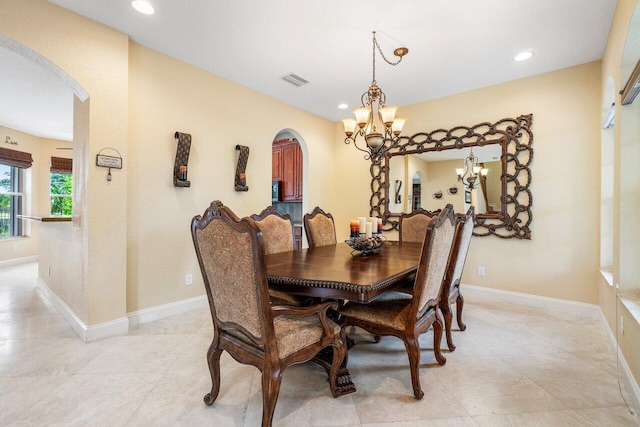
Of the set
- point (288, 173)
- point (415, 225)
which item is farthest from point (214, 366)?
point (288, 173)

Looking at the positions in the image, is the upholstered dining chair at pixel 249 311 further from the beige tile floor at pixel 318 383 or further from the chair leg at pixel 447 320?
the chair leg at pixel 447 320

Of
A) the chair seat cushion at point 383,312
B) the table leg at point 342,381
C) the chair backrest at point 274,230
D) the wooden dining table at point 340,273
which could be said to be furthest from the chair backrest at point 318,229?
the table leg at point 342,381

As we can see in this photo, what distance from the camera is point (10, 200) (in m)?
5.64

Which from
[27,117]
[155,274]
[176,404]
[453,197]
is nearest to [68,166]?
[27,117]

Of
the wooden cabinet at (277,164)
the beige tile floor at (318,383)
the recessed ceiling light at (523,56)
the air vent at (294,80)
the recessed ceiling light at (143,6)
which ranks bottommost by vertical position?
the beige tile floor at (318,383)

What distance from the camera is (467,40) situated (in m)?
2.68

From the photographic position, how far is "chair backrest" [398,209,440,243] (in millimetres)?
→ 3371

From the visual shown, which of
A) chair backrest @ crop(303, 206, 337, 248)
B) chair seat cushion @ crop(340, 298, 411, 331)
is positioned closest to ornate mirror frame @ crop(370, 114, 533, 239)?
chair backrest @ crop(303, 206, 337, 248)

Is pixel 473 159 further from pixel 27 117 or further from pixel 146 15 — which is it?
pixel 27 117

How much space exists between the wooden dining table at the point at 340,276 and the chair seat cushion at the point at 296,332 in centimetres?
15

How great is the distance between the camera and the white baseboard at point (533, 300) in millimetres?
3059

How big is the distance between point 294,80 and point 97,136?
2.12m

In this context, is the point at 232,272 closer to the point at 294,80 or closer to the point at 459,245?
the point at 459,245

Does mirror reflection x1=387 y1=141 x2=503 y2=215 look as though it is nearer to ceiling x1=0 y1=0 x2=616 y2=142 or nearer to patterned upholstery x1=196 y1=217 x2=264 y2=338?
ceiling x1=0 y1=0 x2=616 y2=142
